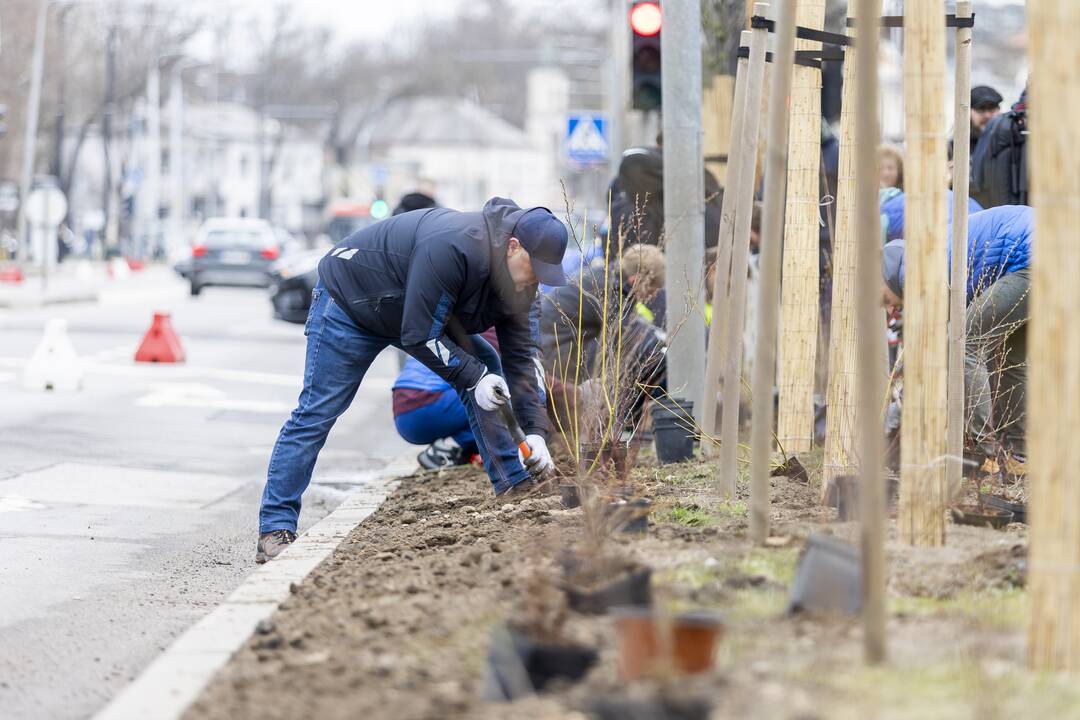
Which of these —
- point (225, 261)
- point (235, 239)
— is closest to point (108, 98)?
point (235, 239)

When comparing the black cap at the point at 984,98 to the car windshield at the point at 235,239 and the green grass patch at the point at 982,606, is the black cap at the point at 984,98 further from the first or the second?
the car windshield at the point at 235,239

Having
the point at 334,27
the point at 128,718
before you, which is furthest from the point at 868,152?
the point at 334,27

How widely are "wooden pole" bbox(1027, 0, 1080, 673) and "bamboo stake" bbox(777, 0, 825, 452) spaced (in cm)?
360

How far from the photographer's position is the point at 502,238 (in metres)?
6.15

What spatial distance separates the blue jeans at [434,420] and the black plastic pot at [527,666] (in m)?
5.04

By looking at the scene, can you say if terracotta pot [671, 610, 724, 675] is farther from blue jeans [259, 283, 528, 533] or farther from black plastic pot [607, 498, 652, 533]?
blue jeans [259, 283, 528, 533]

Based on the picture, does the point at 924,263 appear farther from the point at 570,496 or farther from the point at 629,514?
the point at 570,496

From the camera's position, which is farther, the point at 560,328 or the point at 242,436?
the point at 242,436

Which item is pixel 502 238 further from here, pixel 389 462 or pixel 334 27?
pixel 334 27

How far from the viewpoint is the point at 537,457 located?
6.98 m

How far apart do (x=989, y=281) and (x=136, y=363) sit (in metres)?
11.2

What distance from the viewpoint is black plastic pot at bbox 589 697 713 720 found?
120 inches

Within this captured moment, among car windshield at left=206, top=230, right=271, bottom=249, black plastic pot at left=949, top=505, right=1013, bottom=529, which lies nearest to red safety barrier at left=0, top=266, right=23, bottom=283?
car windshield at left=206, top=230, right=271, bottom=249

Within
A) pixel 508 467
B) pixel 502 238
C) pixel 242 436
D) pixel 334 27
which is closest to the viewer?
pixel 502 238
